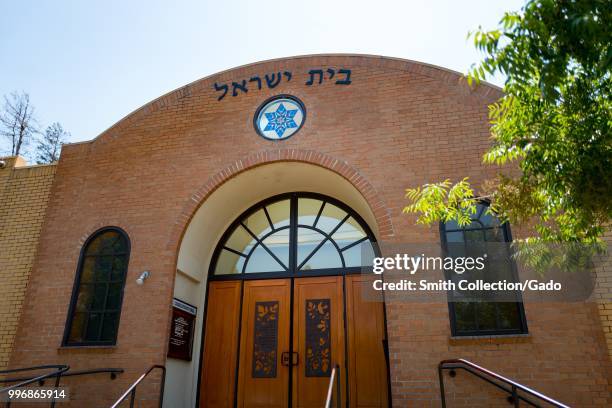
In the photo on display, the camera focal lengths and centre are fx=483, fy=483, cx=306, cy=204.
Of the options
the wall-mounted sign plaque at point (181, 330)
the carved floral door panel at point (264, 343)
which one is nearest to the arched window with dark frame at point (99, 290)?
the wall-mounted sign plaque at point (181, 330)

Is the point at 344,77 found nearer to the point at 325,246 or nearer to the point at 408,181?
the point at 408,181

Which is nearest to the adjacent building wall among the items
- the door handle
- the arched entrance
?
the arched entrance

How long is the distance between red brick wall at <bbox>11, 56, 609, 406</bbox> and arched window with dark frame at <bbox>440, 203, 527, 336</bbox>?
0.18 metres

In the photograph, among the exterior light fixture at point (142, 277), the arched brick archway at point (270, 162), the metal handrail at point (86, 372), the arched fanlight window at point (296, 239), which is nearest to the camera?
the metal handrail at point (86, 372)

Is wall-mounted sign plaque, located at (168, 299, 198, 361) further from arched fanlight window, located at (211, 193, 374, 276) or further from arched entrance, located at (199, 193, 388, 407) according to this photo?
arched fanlight window, located at (211, 193, 374, 276)

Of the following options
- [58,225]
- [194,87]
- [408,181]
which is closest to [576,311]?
[408,181]

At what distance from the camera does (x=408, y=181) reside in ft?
23.6

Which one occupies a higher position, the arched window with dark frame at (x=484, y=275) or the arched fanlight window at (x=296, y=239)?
the arched fanlight window at (x=296, y=239)

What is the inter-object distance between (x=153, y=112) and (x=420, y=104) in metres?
4.83

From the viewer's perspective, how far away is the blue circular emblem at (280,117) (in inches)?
319

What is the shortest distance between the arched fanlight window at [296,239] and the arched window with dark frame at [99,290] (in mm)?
1662

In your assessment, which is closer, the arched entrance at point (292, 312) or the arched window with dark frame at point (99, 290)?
the arched entrance at point (292, 312)

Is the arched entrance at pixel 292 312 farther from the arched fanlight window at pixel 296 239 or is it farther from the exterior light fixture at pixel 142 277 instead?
the exterior light fixture at pixel 142 277

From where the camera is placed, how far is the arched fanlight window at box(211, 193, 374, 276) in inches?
323
